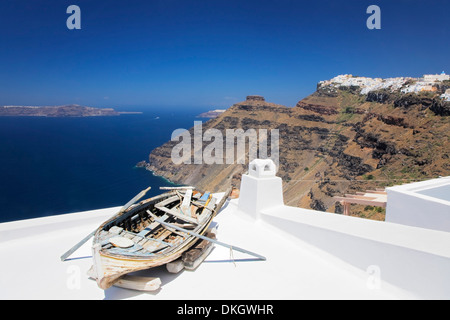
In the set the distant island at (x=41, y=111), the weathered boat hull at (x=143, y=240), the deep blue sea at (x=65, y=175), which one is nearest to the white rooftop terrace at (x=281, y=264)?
the weathered boat hull at (x=143, y=240)

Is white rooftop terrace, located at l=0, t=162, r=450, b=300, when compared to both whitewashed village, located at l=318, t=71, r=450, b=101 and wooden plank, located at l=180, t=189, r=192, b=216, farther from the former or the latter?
whitewashed village, located at l=318, t=71, r=450, b=101

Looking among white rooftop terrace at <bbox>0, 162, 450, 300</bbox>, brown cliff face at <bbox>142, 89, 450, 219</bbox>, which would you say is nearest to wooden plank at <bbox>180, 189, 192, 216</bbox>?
white rooftop terrace at <bbox>0, 162, 450, 300</bbox>

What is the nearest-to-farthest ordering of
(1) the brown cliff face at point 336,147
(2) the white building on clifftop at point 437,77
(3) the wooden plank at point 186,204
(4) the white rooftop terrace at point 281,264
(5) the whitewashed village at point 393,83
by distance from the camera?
1. (4) the white rooftop terrace at point 281,264
2. (3) the wooden plank at point 186,204
3. (1) the brown cliff face at point 336,147
4. (5) the whitewashed village at point 393,83
5. (2) the white building on clifftop at point 437,77

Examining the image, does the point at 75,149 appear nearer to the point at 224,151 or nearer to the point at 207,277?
the point at 224,151

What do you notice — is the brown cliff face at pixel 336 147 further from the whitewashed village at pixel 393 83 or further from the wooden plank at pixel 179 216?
the wooden plank at pixel 179 216

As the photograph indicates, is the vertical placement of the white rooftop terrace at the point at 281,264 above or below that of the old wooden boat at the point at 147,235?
below

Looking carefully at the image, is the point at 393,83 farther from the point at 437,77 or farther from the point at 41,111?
the point at 41,111

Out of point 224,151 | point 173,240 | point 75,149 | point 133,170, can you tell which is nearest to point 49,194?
point 133,170
